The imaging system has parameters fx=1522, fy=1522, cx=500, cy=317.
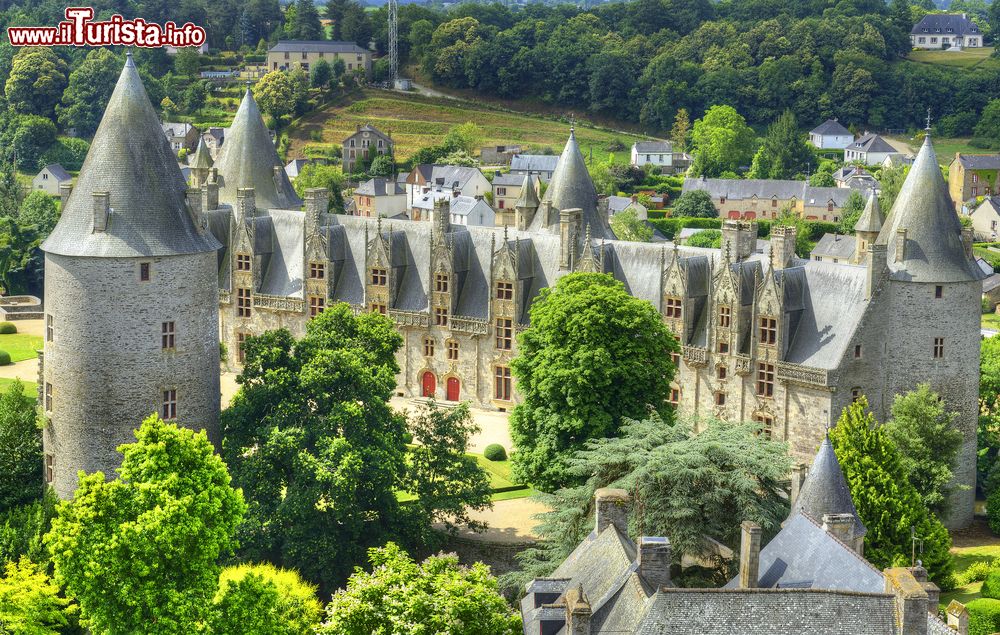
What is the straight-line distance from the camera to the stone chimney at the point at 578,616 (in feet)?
137

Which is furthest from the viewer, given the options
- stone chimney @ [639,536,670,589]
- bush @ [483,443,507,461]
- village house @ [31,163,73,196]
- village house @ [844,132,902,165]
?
village house @ [844,132,902,165]

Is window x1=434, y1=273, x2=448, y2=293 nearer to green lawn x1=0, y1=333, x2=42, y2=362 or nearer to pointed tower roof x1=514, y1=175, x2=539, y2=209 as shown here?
pointed tower roof x1=514, y1=175, x2=539, y2=209

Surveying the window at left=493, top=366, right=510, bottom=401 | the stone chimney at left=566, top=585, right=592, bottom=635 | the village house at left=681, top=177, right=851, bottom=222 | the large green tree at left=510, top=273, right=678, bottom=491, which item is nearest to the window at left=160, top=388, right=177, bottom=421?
the large green tree at left=510, top=273, right=678, bottom=491

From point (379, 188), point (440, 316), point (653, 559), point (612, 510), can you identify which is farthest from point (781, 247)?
point (379, 188)

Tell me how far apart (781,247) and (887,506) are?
685 inches

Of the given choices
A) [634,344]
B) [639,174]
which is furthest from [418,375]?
[639,174]

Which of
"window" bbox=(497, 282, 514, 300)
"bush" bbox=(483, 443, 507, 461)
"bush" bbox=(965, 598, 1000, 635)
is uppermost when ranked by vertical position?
"window" bbox=(497, 282, 514, 300)

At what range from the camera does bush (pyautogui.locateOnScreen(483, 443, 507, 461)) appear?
245ft

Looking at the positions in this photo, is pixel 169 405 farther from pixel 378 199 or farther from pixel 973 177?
pixel 973 177

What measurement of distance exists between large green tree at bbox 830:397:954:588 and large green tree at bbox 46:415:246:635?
26.7 m

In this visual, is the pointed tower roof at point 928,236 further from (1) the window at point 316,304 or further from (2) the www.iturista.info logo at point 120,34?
(2) the www.iturista.info logo at point 120,34

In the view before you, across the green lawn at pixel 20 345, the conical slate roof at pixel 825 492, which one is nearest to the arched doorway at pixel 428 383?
the green lawn at pixel 20 345

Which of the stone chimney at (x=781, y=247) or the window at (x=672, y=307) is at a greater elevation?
the stone chimney at (x=781, y=247)

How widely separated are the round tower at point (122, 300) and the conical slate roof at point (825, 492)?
81.3ft
